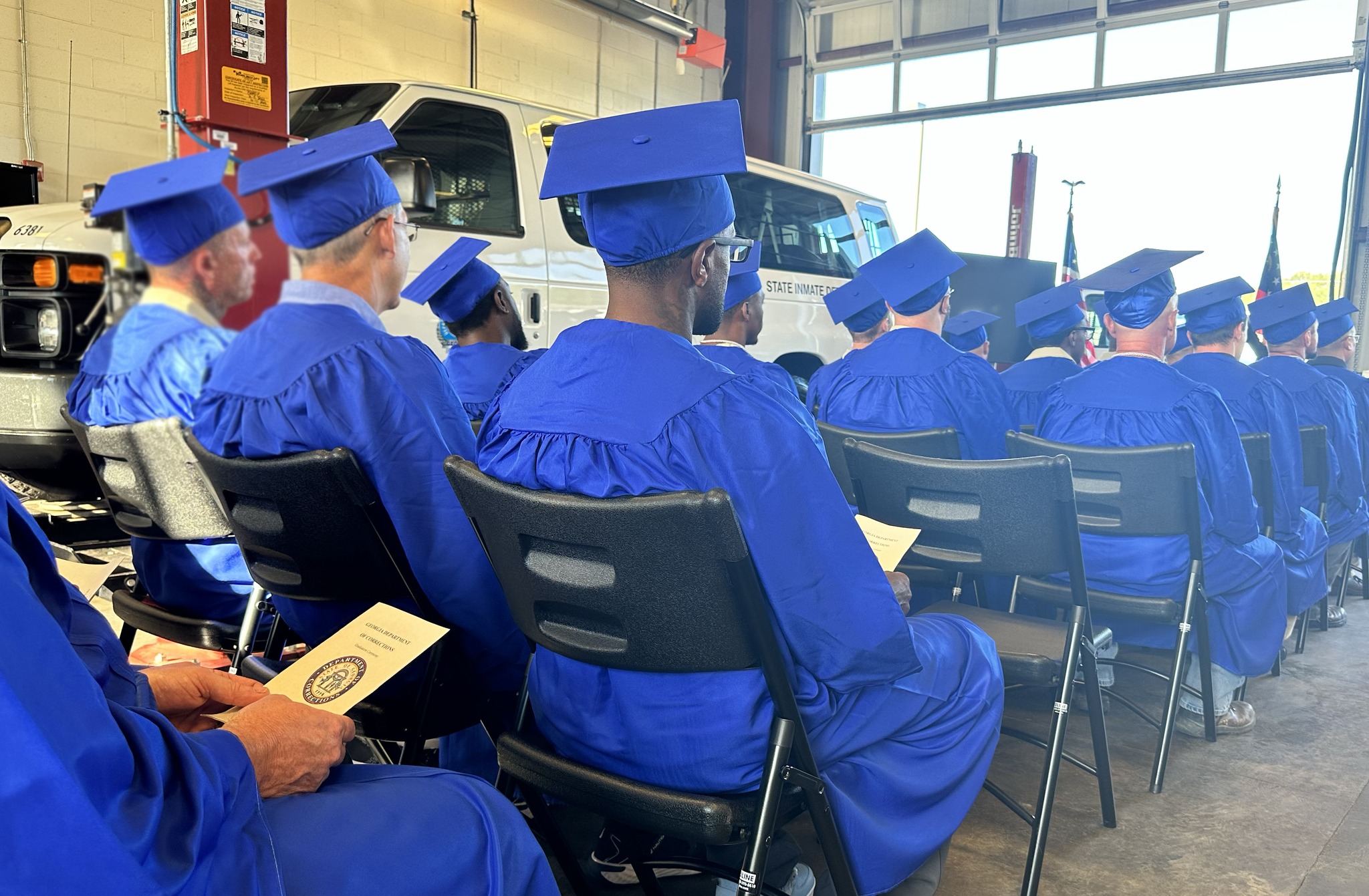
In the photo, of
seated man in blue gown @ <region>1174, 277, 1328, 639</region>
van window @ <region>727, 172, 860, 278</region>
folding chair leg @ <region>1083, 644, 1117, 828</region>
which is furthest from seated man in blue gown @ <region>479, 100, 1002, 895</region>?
van window @ <region>727, 172, 860, 278</region>

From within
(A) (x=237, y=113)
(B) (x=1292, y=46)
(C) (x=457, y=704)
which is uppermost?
(B) (x=1292, y=46)

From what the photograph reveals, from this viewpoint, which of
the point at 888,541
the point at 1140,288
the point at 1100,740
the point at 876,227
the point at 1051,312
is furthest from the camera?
the point at 876,227

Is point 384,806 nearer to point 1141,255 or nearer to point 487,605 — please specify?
point 487,605

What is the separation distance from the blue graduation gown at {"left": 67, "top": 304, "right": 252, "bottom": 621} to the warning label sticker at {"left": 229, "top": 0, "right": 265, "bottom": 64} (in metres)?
1.62

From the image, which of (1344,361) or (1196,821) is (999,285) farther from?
(1196,821)

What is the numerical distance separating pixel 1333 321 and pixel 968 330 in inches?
85.5

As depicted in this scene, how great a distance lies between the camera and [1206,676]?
2842 millimetres

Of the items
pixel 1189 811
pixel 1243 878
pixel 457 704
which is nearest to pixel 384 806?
pixel 457 704

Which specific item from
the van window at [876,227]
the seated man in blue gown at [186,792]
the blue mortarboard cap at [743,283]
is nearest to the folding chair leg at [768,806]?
the seated man in blue gown at [186,792]

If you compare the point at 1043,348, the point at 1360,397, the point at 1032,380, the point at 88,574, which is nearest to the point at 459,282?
the point at 88,574

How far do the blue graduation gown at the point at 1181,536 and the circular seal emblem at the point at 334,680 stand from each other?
82.1 inches

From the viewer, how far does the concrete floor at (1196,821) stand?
2.09m

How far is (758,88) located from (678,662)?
1144 centimetres

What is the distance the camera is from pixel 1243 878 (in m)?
2.10
